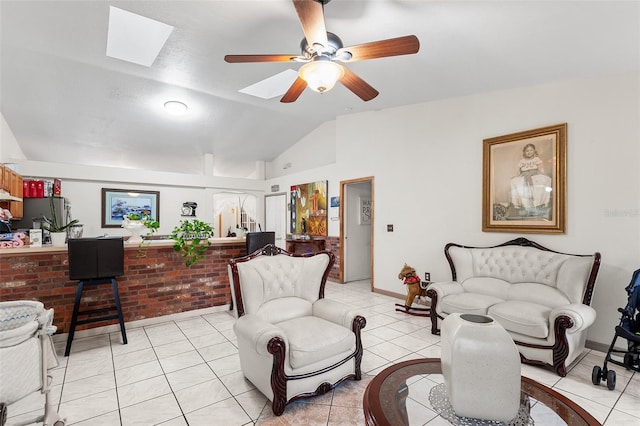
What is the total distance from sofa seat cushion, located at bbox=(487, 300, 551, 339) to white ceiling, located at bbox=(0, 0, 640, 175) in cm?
237

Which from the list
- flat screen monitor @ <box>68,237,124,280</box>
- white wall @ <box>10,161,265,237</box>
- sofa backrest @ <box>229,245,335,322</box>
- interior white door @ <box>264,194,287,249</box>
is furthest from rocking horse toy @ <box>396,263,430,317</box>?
white wall @ <box>10,161,265,237</box>

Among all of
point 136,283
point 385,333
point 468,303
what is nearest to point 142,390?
point 136,283

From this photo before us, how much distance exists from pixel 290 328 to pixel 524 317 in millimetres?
2083

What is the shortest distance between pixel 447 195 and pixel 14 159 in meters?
7.66

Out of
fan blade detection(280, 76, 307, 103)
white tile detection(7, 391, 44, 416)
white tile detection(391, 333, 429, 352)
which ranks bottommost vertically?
white tile detection(391, 333, 429, 352)

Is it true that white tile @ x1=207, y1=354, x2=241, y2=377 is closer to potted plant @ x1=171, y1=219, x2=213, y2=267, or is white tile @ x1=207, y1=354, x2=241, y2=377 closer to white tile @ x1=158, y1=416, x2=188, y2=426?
white tile @ x1=158, y1=416, x2=188, y2=426

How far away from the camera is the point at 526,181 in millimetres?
3523

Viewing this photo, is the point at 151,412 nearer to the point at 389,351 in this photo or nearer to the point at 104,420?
the point at 104,420

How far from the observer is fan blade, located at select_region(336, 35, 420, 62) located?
201 cm

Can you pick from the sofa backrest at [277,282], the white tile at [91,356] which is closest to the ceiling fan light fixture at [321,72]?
the sofa backrest at [277,282]

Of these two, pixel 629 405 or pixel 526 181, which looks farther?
pixel 526 181

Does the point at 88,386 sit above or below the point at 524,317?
below

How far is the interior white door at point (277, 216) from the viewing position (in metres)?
7.77

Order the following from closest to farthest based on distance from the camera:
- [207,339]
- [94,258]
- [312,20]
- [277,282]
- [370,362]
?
[312,20] < [277,282] < [370,362] < [94,258] < [207,339]
